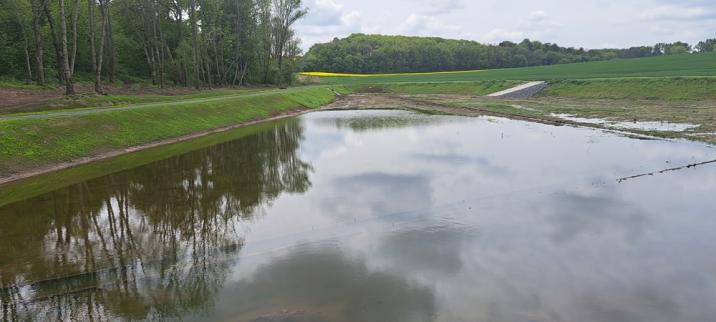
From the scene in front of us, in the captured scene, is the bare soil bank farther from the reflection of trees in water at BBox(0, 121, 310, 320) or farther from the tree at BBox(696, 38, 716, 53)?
the tree at BBox(696, 38, 716, 53)

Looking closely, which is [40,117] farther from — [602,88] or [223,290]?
[602,88]

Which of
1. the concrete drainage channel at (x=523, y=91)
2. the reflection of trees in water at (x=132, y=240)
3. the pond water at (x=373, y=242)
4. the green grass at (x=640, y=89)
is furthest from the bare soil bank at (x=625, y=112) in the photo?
the reflection of trees in water at (x=132, y=240)

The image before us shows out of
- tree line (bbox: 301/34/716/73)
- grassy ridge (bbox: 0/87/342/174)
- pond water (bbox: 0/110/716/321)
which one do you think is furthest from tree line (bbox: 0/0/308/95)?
tree line (bbox: 301/34/716/73)

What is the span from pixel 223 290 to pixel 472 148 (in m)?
18.6

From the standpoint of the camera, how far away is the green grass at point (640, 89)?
46.8 metres

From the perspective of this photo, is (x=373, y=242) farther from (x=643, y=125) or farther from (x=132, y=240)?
(x=643, y=125)

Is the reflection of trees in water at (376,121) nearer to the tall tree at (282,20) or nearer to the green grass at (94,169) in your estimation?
the green grass at (94,169)

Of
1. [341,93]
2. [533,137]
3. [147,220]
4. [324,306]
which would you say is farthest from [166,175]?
[341,93]

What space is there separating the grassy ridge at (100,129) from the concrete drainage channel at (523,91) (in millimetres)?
39614

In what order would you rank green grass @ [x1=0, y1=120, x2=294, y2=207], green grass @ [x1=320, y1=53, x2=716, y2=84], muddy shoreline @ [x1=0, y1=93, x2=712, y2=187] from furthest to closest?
green grass @ [x1=320, y1=53, x2=716, y2=84] → muddy shoreline @ [x1=0, y1=93, x2=712, y2=187] → green grass @ [x1=0, y1=120, x2=294, y2=207]

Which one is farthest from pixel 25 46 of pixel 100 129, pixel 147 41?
pixel 100 129

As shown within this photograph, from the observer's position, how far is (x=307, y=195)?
16.4 meters

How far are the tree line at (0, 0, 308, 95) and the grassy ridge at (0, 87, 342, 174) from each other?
25.0 ft

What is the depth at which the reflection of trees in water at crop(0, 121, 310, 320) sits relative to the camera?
864 centimetres
